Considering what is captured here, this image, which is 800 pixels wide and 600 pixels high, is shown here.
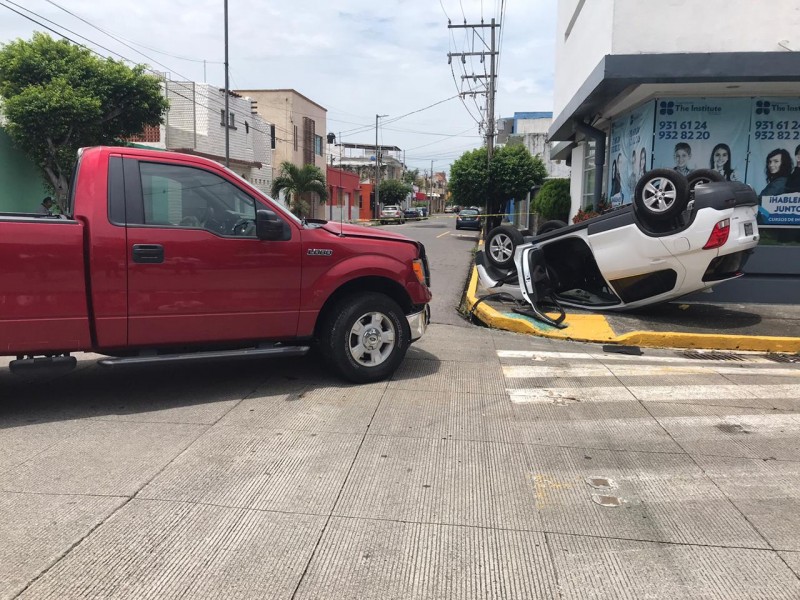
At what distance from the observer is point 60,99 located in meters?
17.5

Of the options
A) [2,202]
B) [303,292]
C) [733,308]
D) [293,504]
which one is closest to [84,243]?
[303,292]

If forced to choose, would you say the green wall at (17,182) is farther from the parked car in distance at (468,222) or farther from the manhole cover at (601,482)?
the parked car in distance at (468,222)

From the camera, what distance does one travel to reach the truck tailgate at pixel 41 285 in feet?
15.2

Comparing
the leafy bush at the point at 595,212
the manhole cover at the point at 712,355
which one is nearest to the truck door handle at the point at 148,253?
the manhole cover at the point at 712,355

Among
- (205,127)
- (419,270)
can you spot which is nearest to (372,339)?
(419,270)

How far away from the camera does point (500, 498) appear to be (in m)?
3.88

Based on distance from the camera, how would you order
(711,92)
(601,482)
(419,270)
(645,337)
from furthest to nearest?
(711,92) → (645,337) → (419,270) → (601,482)

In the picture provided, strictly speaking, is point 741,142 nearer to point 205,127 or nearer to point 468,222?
point 205,127

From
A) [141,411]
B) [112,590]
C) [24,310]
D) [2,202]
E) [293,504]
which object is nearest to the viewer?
[112,590]

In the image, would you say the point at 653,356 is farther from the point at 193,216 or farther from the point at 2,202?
the point at 2,202

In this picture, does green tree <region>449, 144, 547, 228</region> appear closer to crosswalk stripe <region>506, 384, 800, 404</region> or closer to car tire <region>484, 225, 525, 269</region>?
car tire <region>484, 225, 525, 269</region>

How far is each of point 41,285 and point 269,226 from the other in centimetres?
181

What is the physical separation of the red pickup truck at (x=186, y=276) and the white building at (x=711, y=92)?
6712mm

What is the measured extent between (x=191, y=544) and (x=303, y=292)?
2.81 m
